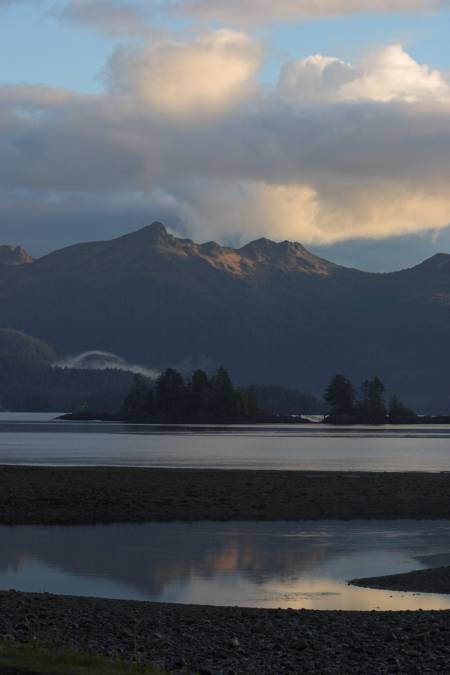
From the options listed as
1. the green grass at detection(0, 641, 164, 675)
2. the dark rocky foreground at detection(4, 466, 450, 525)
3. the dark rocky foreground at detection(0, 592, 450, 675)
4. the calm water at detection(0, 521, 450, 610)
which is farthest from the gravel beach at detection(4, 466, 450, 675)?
the dark rocky foreground at detection(4, 466, 450, 525)

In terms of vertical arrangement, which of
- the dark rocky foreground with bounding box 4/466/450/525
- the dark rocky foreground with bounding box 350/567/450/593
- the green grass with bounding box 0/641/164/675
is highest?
the dark rocky foreground with bounding box 4/466/450/525

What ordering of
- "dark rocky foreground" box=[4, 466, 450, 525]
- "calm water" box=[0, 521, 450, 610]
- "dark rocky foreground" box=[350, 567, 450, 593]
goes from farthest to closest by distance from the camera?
"dark rocky foreground" box=[4, 466, 450, 525]
"dark rocky foreground" box=[350, 567, 450, 593]
"calm water" box=[0, 521, 450, 610]

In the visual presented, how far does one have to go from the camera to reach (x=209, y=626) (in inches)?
1377

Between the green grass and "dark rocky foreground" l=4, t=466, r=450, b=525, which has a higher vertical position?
"dark rocky foreground" l=4, t=466, r=450, b=525

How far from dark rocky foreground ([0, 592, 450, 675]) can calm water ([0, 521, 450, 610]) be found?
4294mm

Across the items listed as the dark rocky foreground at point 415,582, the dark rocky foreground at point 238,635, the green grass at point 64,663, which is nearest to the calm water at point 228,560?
the dark rocky foreground at point 415,582

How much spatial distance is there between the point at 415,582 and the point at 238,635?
46.6ft

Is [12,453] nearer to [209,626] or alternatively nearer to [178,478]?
[178,478]

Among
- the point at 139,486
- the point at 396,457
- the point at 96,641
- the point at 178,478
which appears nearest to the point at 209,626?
the point at 96,641

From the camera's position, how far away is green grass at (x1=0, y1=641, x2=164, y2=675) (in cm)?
2530

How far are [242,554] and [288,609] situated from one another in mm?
→ 14744

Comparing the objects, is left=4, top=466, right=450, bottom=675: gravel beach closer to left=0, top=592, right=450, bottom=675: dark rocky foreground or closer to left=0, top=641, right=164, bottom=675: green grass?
left=0, top=592, right=450, bottom=675: dark rocky foreground

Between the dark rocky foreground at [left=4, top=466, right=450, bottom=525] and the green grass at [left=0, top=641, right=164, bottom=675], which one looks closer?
the green grass at [left=0, top=641, right=164, bottom=675]

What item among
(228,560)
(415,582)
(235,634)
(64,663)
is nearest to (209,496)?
(228,560)
